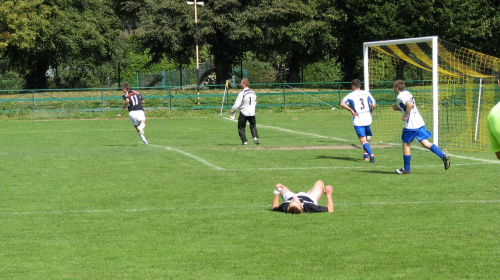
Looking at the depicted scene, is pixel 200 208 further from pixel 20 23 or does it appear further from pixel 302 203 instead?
pixel 20 23

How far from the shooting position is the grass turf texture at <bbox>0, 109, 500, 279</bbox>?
7062 millimetres

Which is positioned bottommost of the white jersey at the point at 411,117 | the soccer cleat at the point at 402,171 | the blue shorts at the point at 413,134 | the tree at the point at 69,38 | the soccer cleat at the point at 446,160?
the soccer cleat at the point at 402,171

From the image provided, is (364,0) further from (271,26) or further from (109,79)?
(109,79)

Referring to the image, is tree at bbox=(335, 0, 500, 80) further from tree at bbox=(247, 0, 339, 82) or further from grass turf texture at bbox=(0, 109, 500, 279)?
grass turf texture at bbox=(0, 109, 500, 279)

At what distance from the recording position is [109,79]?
69.0 metres

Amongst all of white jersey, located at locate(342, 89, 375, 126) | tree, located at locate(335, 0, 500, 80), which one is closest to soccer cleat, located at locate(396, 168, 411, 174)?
white jersey, located at locate(342, 89, 375, 126)

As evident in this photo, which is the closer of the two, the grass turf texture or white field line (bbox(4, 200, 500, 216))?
the grass turf texture

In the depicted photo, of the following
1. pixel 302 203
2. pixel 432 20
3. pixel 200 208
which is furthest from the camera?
pixel 432 20

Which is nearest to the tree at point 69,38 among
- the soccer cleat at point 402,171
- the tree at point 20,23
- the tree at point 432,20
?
the tree at point 20,23

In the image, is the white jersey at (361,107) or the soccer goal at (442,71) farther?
the soccer goal at (442,71)

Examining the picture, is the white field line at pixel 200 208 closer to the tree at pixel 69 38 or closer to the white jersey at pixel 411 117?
the white jersey at pixel 411 117

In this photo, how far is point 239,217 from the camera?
31.8ft

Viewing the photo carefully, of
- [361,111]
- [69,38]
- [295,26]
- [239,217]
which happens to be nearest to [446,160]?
[361,111]

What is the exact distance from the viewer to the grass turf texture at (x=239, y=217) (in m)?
7.06
